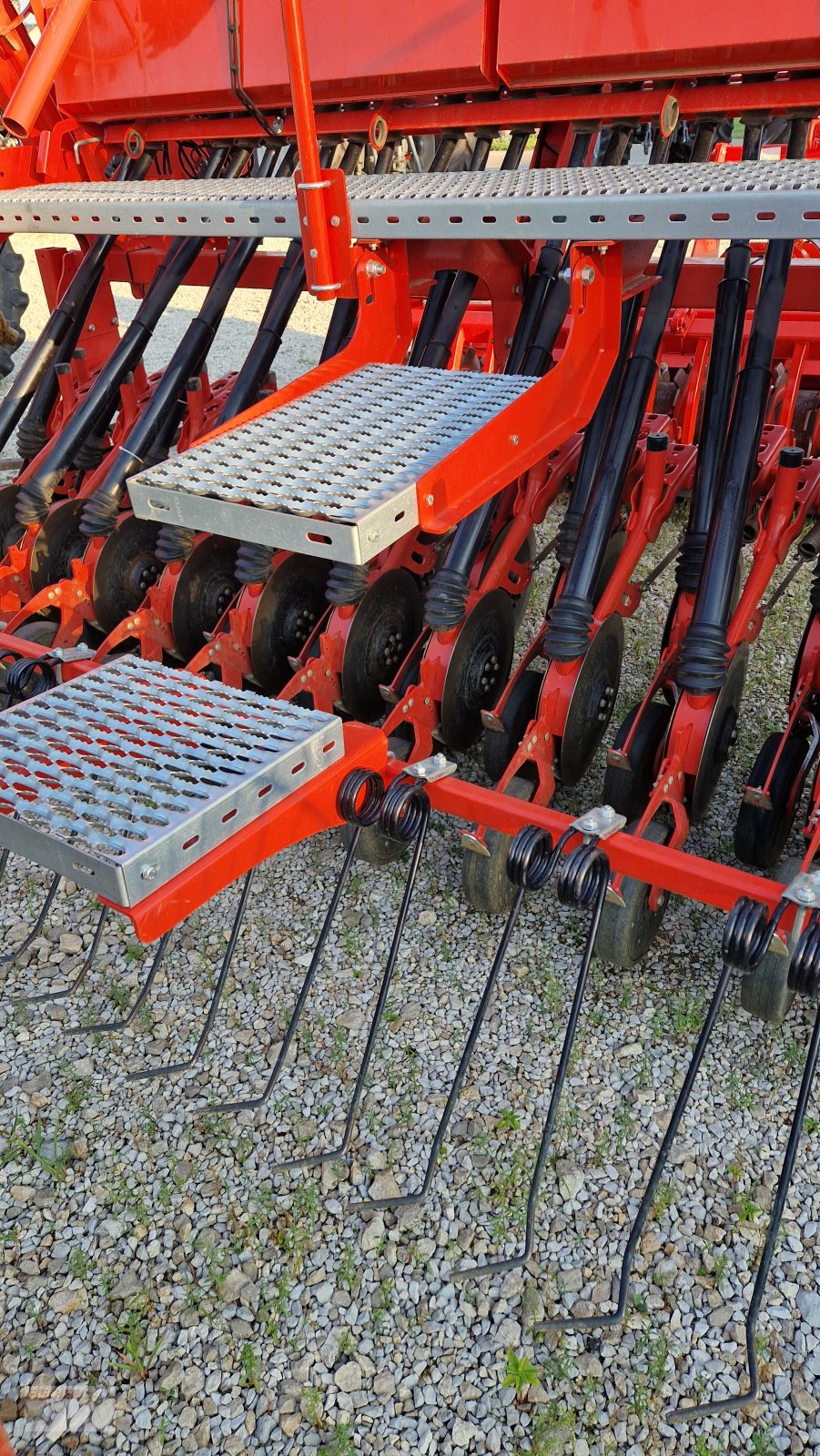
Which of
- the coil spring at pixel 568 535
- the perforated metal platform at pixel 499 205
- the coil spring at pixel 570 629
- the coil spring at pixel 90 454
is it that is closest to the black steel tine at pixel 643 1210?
the coil spring at pixel 570 629

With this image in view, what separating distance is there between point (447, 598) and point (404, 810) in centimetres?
66

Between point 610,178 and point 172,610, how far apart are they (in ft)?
5.42

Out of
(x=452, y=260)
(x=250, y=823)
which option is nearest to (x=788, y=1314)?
(x=250, y=823)

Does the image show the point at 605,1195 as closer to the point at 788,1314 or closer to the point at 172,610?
the point at 788,1314

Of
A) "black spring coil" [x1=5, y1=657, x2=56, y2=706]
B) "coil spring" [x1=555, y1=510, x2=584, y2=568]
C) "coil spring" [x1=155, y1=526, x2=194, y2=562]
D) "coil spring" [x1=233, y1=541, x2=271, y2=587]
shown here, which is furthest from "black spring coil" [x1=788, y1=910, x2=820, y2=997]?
"coil spring" [x1=155, y1=526, x2=194, y2=562]

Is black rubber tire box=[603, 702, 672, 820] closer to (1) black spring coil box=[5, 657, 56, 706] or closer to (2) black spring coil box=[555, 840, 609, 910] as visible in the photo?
(2) black spring coil box=[555, 840, 609, 910]

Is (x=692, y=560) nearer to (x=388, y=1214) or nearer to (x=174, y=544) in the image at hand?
(x=174, y=544)

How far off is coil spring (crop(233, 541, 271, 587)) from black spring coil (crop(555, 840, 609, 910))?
1.24 metres

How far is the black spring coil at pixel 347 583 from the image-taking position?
8.50 feet

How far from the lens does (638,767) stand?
96.7 inches

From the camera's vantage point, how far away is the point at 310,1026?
236 cm

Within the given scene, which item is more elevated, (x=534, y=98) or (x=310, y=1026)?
(x=534, y=98)

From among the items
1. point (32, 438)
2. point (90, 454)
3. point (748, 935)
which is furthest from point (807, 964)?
point (32, 438)

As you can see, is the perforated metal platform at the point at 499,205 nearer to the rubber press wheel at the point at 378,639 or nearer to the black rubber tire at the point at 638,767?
the rubber press wheel at the point at 378,639
